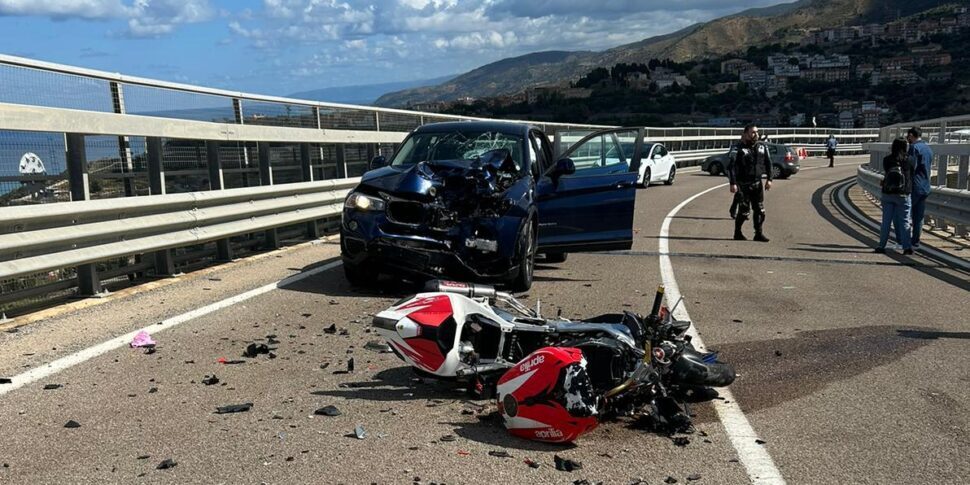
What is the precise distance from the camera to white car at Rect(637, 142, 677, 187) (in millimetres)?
28609

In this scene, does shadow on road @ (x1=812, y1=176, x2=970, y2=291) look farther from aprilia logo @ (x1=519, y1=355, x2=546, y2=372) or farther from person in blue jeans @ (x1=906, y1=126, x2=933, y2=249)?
aprilia logo @ (x1=519, y1=355, x2=546, y2=372)

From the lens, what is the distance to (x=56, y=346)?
6125 millimetres

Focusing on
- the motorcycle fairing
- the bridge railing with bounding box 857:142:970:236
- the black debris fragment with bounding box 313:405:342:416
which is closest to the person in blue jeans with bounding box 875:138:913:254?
the bridge railing with bounding box 857:142:970:236

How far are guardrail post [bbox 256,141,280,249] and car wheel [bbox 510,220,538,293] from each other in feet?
14.9

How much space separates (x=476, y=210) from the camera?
26.6 ft

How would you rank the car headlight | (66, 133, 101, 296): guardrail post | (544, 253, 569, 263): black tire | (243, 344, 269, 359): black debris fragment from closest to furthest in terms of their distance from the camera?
(243, 344, 269, 359): black debris fragment < (66, 133, 101, 296): guardrail post < the car headlight < (544, 253, 569, 263): black tire

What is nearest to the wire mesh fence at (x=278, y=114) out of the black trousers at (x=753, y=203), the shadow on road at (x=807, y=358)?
the black trousers at (x=753, y=203)

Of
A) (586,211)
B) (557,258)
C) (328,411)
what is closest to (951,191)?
(557,258)

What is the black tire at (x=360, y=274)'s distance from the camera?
8.31 meters

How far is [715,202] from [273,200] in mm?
14072

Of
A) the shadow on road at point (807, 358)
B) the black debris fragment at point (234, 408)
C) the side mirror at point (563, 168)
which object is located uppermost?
the side mirror at point (563, 168)

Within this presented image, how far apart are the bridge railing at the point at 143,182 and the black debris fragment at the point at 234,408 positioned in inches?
114

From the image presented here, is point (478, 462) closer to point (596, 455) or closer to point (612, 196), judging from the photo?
point (596, 455)

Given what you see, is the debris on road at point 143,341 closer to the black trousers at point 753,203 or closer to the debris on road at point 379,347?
the debris on road at point 379,347
